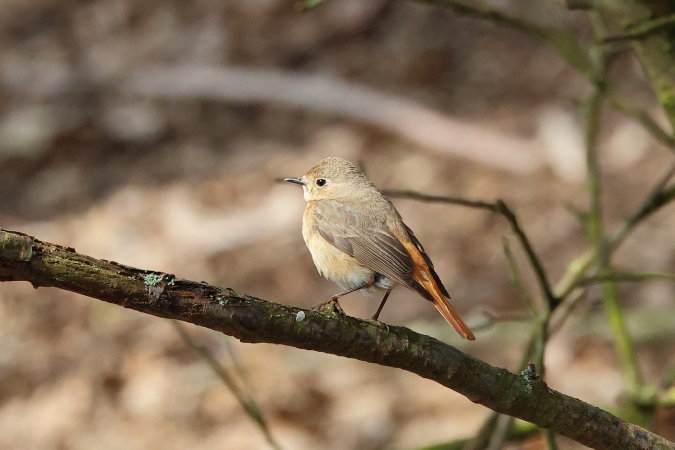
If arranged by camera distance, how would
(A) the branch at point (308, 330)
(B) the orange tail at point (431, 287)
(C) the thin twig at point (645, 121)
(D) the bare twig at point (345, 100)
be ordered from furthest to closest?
(D) the bare twig at point (345, 100) → (C) the thin twig at point (645, 121) → (B) the orange tail at point (431, 287) → (A) the branch at point (308, 330)

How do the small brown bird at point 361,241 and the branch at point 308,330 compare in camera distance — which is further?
the small brown bird at point 361,241

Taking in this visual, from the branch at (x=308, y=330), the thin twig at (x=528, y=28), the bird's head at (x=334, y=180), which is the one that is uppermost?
the thin twig at (x=528, y=28)

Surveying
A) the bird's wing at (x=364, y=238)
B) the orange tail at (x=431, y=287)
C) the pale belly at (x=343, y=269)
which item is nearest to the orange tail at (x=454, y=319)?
the orange tail at (x=431, y=287)

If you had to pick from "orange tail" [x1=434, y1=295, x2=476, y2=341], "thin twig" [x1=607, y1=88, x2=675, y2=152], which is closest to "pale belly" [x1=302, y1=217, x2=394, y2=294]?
"orange tail" [x1=434, y1=295, x2=476, y2=341]

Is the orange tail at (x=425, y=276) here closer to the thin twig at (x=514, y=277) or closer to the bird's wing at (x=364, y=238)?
the bird's wing at (x=364, y=238)

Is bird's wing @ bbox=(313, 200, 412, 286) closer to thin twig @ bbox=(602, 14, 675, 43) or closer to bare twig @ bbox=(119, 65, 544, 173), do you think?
thin twig @ bbox=(602, 14, 675, 43)

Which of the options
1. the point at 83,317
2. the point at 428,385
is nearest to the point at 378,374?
the point at 428,385
